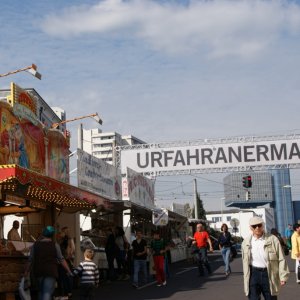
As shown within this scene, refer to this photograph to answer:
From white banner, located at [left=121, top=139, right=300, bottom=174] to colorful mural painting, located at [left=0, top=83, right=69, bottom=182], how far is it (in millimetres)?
18852

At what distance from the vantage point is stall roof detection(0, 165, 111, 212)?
12.7m

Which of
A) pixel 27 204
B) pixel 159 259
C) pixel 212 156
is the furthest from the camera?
pixel 212 156

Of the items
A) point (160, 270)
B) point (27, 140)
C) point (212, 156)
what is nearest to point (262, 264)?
point (160, 270)

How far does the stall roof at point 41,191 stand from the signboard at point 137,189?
695 centimetres

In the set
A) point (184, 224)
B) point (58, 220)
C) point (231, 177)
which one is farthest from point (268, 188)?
point (58, 220)

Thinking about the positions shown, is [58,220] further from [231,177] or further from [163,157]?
[231,177]

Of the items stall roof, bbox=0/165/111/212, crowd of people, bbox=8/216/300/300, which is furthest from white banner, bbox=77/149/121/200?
crowd of people, bbox=8/216/300/300

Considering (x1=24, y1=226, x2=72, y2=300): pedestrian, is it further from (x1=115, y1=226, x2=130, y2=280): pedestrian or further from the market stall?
(x1=115, y1=226, x2=130, y2=280): pedestrian

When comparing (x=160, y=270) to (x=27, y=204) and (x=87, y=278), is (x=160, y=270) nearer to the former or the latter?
(x=27, y=204)

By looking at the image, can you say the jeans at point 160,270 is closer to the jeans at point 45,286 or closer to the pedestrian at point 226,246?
the pedestrian at point 226,246

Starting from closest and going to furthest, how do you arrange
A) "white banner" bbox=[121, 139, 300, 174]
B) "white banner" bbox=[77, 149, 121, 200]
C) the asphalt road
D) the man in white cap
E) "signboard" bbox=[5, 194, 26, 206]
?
the man in white cap
the asphalt road
"signboard" bbox=[5, 194, 26, 206]
"white banner" bbox=[77, 149, 121, 200]
"white banner" bbox=[121, 139, 300, 174]

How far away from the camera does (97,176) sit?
23.6 meters

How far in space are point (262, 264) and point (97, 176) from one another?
15.3 meters

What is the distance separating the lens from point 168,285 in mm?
18125
